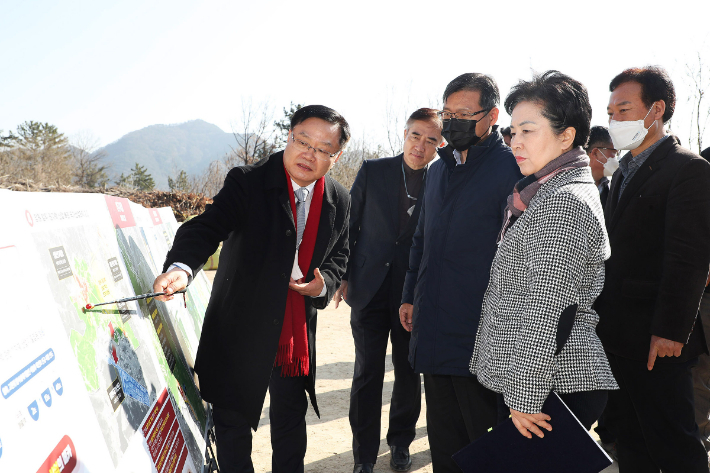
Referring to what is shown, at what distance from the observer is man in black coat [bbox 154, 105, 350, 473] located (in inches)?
91.0

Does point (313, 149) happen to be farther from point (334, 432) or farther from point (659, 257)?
point (334, 432)

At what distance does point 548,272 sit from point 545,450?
2.03 feet

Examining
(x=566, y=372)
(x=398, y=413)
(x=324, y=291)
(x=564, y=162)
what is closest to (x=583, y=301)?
(x=566, y=372)

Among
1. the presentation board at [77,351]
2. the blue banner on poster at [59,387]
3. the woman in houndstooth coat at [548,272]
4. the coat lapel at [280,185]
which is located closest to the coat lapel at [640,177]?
the woman in houndstooth coat at [548,272]

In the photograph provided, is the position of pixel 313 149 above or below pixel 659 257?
above

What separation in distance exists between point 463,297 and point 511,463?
735 mm

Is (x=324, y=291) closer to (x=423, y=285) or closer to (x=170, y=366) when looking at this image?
(x=423, y=285)

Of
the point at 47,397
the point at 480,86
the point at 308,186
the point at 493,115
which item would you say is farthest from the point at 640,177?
the point at 47,397

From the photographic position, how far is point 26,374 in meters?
1.13

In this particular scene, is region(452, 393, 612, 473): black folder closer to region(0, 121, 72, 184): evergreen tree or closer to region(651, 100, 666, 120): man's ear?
region(651, 100, 666, 120): man's ear

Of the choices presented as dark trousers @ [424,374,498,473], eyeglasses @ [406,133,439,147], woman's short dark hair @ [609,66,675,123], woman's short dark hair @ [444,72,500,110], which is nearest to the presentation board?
dark trousers @ [424,374,498,473]

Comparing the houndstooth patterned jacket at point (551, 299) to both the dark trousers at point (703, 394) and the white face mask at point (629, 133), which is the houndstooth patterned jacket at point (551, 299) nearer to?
the white face mask at point (629, 133)

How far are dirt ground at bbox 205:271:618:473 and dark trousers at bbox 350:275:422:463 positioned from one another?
206 millimetres

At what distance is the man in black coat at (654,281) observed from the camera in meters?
2.28
